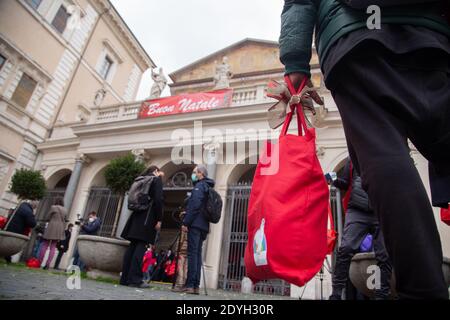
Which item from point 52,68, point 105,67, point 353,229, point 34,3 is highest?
point 105,67

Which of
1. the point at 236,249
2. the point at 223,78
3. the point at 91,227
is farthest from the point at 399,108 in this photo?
the point at 223,78

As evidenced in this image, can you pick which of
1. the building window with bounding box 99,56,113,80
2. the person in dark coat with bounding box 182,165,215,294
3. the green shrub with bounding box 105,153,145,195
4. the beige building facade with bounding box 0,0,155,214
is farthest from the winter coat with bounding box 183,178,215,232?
the building window with bounding box 99,56,113,80

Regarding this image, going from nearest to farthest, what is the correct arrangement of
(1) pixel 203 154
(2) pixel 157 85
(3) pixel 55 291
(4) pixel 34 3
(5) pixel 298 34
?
(5) pixel 298 34 < (3) pixel 55 291 < (1) pixel 203 154 < (2) pixel 157 85 < (4) pixel 34 3

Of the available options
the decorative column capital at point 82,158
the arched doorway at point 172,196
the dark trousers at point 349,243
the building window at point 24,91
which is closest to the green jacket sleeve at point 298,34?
the dark trousers at point 349,243

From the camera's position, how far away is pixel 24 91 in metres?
15.6

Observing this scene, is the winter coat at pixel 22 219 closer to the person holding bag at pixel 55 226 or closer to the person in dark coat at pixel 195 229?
the person holding bag at pixel 55 226

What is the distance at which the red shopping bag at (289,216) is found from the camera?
1.10 m

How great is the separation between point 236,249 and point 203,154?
12.7ft

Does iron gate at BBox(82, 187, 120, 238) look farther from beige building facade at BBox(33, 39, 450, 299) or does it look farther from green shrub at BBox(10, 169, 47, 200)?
green shrub at BBox(10, 169, 47, 200)

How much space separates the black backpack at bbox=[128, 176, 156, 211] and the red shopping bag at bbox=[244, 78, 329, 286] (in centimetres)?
380

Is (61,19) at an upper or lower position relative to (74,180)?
upper

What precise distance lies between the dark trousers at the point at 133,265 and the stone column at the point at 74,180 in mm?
10257

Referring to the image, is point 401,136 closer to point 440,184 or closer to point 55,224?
point 440,184

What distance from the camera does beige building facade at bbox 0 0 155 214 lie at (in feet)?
48.4
